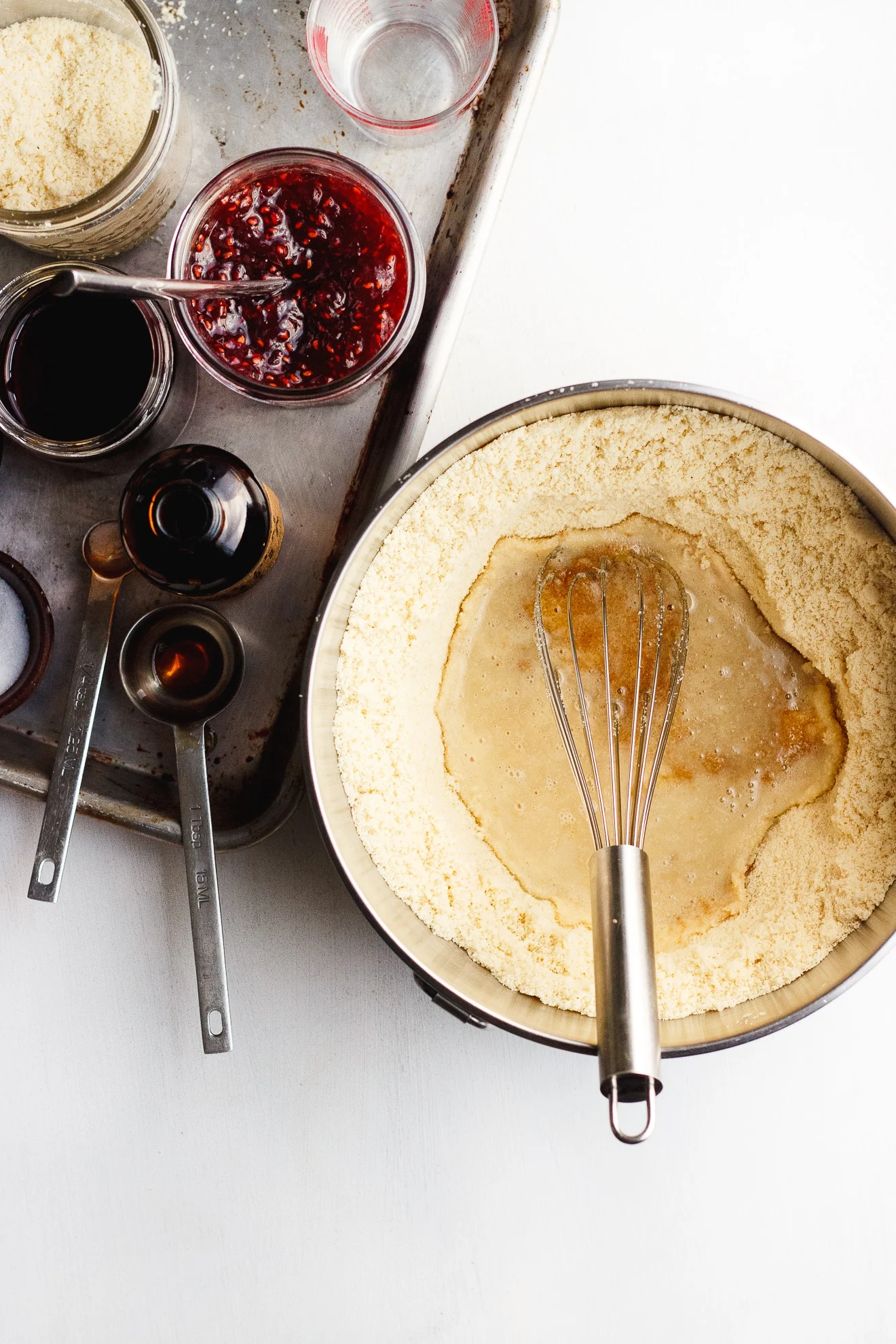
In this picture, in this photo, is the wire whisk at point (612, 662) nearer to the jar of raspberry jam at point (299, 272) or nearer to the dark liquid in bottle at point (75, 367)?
the jar of raspberry jam at point (299, 272)

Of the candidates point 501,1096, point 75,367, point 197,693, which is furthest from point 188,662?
point 501,1096

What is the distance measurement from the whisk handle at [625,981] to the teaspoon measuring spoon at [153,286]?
21.4 inches

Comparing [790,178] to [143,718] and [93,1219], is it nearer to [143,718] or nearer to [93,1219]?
[143,718]

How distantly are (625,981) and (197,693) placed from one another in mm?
483

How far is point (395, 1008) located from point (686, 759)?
40cm

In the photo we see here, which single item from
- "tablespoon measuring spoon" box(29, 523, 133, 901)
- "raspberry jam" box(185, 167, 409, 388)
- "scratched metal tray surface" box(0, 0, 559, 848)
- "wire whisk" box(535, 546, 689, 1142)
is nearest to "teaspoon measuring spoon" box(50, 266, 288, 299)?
"raspberry jam" box(185, 167, 409, 388)

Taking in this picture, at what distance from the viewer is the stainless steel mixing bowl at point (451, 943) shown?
757mm

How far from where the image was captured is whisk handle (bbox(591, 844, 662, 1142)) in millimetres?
621

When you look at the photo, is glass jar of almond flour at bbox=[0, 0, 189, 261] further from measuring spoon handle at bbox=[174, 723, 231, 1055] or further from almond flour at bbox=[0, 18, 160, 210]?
measuring spoon handle at bbox=[174, 723, 231, 1055]

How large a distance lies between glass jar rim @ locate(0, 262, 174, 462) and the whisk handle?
0.57 metres

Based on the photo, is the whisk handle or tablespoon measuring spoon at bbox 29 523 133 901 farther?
tablespoon measuring spoon at bbox 29 523 133 901

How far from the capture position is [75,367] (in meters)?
0.86

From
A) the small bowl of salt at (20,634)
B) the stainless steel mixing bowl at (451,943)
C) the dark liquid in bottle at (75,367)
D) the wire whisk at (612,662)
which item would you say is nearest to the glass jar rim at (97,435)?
the dark liquid in bottle at (75,367)

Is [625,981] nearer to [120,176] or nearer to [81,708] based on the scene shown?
[81,708]
